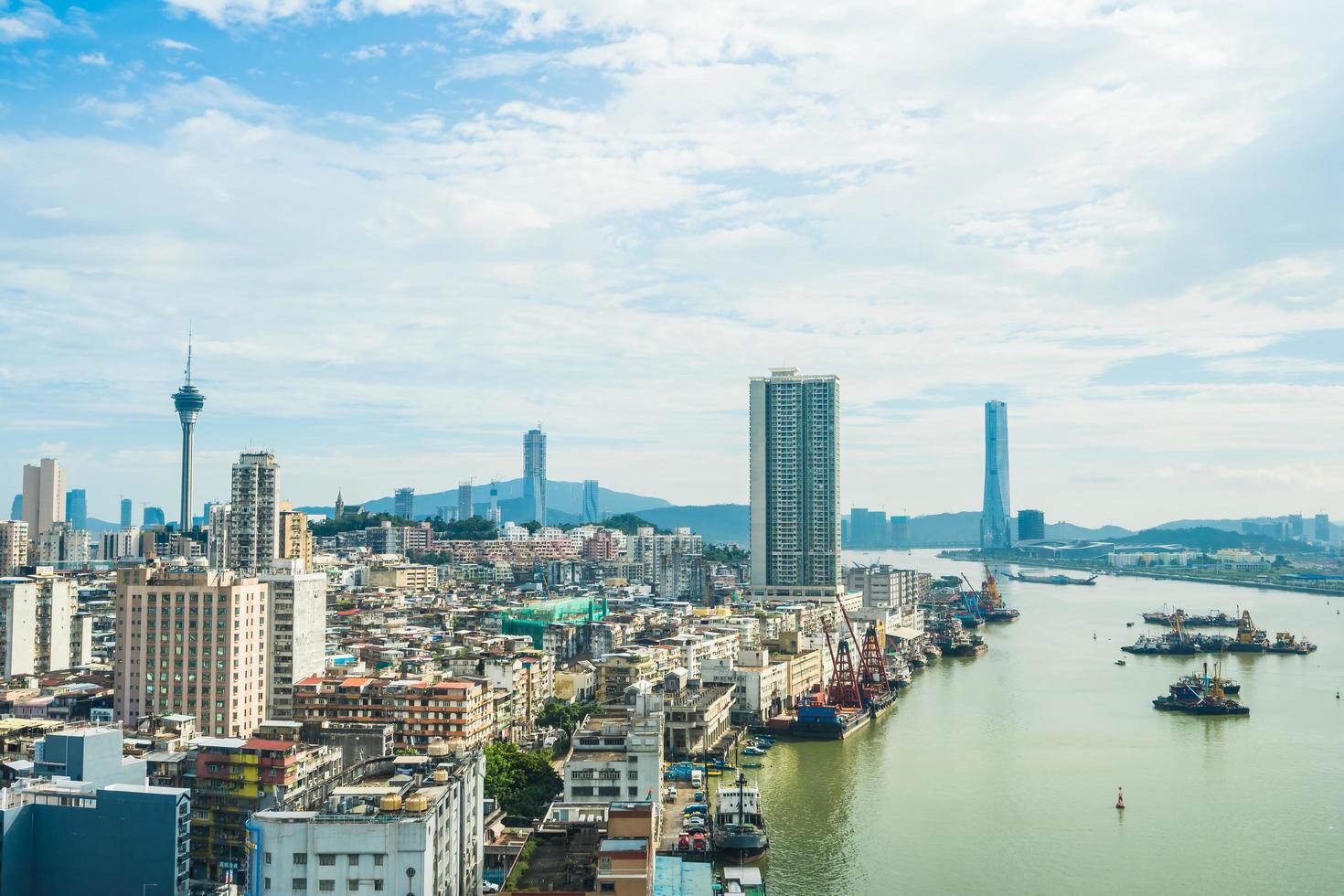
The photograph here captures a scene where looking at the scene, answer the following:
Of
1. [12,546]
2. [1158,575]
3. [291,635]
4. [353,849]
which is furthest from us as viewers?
[1158,575]

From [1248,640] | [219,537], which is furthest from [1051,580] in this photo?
[219,537]

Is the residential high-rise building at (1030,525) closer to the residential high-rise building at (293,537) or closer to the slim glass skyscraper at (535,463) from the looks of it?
the slim glass skyscraper at (535,463)

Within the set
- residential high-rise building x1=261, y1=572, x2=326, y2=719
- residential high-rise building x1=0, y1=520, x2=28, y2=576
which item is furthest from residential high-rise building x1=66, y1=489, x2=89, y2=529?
residential high-rise building x1=261, y1=572, x2=326, y2=719

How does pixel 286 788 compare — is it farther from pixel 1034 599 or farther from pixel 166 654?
pixel 1034 599

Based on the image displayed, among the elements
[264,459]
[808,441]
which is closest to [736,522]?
[808,441]

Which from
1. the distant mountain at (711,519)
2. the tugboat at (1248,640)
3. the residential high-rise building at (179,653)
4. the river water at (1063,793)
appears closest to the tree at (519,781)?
the river water at (1063,793)

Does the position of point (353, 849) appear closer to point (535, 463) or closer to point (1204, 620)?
point (1204, 620)
